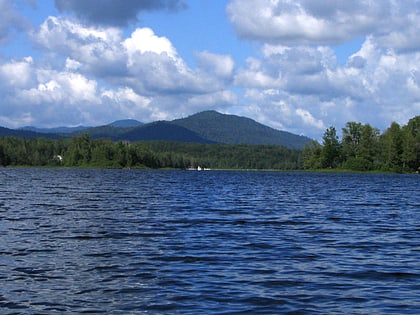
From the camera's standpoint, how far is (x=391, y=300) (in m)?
18.8

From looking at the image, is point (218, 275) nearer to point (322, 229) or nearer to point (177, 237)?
point (177, 237)

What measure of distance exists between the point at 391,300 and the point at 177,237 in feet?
50.8

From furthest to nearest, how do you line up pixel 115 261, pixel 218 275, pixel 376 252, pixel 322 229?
1. pixel 322 229
2. pixel 376 252
3. pixel 115 261
4. pixel 218 275

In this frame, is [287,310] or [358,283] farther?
[358,283]

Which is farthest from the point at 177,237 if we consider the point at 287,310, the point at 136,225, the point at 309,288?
the point at 287,310

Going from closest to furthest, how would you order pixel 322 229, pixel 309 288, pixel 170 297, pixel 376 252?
pixel 170 297, pixel 309 288, pixel 376 252, pixel 322 229

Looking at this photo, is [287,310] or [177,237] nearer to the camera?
[287,310]

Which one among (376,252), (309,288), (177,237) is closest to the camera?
(309,288)

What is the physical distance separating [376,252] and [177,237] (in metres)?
11.0

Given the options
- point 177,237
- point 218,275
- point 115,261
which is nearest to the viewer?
point 218,275

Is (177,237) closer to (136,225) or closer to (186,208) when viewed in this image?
(136,225)

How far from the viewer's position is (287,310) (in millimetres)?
17391

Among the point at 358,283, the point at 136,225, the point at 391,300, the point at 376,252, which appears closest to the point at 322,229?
the point at 376,252

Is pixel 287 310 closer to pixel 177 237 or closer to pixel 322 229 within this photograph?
pixel 177 237
